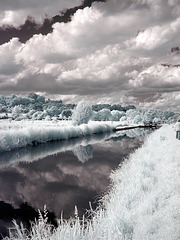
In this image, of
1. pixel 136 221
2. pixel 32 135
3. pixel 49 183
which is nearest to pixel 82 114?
pixel 32 135

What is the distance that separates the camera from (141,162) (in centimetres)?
1725

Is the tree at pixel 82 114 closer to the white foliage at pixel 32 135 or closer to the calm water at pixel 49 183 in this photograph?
the white foliage at pixel 32 135

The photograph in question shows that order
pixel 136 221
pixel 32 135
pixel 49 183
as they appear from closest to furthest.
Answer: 1. pixel 136 221
2. pixel 49 183
3. pixel 32 135

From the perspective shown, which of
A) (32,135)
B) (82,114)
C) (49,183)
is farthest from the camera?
(82,114)

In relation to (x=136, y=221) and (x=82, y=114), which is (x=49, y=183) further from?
(x=82, y=114)

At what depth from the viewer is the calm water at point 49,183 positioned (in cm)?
1225

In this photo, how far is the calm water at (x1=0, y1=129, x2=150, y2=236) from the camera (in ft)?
40.2

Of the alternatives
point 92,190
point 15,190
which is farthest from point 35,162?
point 92,190

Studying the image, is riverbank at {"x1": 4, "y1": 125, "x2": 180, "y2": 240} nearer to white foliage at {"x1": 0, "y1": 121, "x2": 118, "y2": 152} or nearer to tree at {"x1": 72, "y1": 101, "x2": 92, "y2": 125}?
white foliage at {"x1": 0, "y1": 121, "x2": 118, "y2": 152}

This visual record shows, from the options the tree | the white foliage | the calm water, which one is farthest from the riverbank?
the tree

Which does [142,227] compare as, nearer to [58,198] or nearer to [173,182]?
[173,182]

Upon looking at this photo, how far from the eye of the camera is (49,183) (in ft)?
56.2

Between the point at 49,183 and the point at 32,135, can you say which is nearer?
the point at 49,183

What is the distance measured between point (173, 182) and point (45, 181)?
10.5 meters
